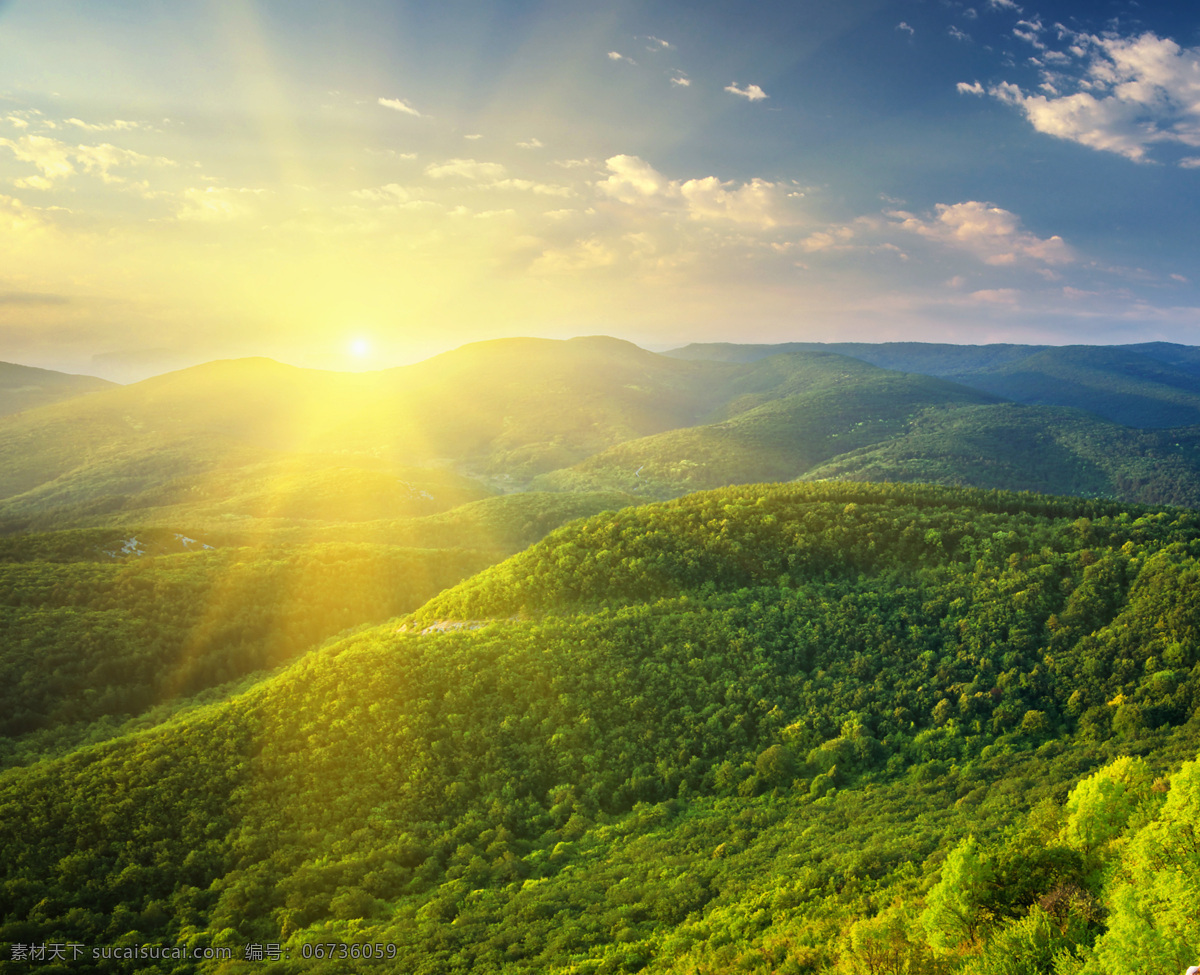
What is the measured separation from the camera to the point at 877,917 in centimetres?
2856

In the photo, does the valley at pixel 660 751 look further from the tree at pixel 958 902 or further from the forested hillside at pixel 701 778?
the forested hillside at pixel 701 778

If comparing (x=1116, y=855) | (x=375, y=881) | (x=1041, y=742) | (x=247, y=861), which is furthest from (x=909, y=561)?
(x=247, y=861)

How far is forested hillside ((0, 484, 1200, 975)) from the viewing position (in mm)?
28000

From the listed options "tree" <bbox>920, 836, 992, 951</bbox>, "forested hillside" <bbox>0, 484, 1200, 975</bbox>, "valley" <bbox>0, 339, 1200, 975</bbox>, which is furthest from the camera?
"valley" <bbox>0, 339, 1200, 975</bbox>

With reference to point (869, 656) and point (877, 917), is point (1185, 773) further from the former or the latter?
point (869, 656)

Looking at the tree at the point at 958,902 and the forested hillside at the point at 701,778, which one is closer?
the tree at the point at 958,902

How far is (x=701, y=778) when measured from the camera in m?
51.6

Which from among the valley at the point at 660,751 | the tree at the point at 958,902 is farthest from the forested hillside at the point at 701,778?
the valley at the point at 660,751

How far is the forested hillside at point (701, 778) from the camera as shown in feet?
91.9

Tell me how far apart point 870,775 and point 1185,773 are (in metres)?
29.6

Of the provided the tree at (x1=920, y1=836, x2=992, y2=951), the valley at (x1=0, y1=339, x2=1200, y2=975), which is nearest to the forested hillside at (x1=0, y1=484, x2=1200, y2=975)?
the tree at (x1=920, y1=836, x2=992, y2=951)

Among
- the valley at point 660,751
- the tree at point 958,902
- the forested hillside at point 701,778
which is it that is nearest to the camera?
the tree at point 958,902

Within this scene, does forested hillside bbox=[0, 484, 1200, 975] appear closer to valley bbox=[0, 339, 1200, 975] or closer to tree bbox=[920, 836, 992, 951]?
tree bbox=[920, 836, 992, 951]

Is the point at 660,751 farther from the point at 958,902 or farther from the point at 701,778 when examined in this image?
the point at 958,902
